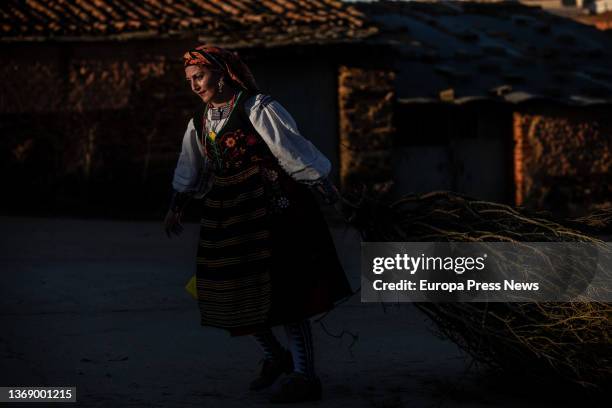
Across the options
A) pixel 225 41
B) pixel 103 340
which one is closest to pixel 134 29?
pixel 225 41

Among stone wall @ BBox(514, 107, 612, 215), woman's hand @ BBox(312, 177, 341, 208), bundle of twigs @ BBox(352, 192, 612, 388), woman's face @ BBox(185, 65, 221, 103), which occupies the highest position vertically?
woman's face @ BBox(185, 65, 221, 103)

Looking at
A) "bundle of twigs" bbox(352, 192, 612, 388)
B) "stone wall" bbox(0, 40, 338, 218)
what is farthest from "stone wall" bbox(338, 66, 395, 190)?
"bundle of twigs" bbox(352, 192, 612, 388)

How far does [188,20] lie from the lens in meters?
14.4

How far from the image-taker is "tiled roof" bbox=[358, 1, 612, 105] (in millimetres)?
16172

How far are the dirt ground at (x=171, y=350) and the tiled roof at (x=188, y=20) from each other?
5904 millimetres

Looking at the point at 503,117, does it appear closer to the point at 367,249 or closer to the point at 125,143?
the point at 125,143

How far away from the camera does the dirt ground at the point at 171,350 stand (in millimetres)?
4500

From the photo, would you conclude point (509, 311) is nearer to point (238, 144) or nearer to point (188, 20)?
point (238, 144)

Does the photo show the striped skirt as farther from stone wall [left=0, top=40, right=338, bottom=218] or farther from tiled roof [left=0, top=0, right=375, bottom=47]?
stone wall [left=0, top=40, right=338, bottom=218]

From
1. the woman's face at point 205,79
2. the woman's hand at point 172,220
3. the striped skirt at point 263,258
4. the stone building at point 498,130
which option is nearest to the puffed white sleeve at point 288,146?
the striped skirt at point 263,258

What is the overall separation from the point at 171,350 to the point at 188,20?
9.50m

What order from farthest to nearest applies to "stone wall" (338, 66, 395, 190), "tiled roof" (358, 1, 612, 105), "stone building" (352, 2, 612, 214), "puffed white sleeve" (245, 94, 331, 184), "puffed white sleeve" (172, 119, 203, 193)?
"tiled roof" (358, 1, 612, 105)
"stone building" (352, 2, 612, 214)
"stone wall" (338, 66, 395, 190)
"puffed white sleeve" (172, 119, 203, 193)
"puffed white sleeve" (245, 94, 331, 184)

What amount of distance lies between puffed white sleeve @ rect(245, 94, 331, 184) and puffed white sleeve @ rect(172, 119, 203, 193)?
0.41m

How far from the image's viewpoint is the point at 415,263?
4.50 metres
